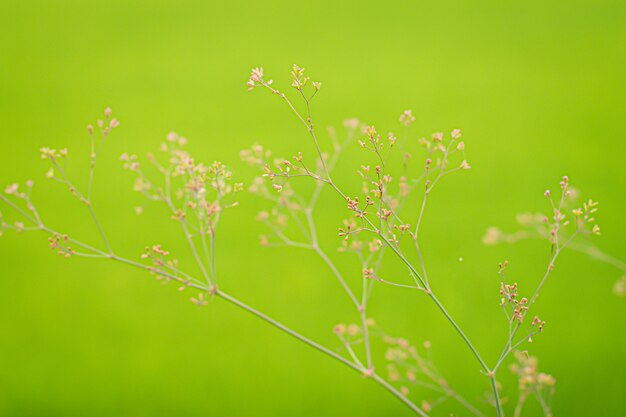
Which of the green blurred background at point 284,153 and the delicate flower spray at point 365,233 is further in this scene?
the green blurred background at point 284,153

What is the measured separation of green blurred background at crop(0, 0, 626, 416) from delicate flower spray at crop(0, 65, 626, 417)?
0.05 meters

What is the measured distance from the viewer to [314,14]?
7.54ft

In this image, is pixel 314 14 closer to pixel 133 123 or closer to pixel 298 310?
pixel 133 123

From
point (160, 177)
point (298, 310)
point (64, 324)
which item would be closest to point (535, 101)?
point (298, 310)

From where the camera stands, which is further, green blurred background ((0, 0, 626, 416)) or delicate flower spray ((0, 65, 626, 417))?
green blurred background ((0, 0, 626, 416))

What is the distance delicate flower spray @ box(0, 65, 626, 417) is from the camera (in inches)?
22.1

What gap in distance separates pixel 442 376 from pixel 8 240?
124 centimetres

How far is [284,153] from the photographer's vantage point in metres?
1.83

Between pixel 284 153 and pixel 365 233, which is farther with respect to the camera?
pixel 284 153

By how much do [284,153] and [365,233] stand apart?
2.35 ft

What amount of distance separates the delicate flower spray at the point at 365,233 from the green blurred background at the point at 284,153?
0.05 meters

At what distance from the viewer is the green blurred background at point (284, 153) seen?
1330mm

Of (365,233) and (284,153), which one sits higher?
(284,153)

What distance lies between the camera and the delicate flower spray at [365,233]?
22.1 inches
